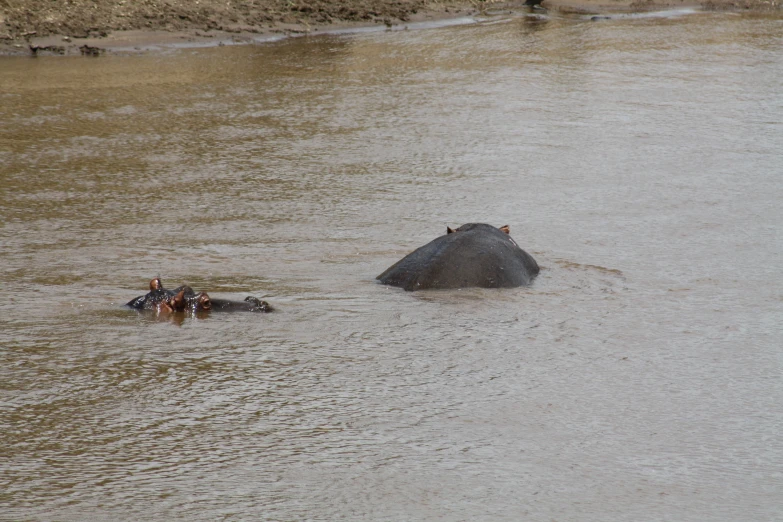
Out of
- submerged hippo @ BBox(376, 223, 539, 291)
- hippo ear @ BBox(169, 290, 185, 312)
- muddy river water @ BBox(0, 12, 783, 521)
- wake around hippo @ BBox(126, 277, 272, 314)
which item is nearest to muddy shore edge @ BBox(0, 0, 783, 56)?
muddy river water @ BBox(0, 12, 783, 521)

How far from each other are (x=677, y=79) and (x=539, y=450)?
384 inches

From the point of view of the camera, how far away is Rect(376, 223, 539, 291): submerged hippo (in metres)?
5.72

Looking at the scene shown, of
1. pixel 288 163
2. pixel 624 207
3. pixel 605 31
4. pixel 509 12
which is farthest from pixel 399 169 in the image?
pixel 509 12

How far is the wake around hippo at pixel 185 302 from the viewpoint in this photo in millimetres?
5105

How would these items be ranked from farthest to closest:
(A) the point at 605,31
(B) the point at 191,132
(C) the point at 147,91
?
(A) the point at 605,31 → (C) the point at 147,91 → (B) the point at 191,132

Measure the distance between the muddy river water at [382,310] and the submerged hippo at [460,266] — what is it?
0.36 ft

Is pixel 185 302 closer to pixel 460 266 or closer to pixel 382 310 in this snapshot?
pixel 382 310

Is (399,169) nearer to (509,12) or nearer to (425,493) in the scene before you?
(425,493)

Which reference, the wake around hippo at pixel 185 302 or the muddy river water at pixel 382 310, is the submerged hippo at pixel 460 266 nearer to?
the muddy river water at pixel 382 310

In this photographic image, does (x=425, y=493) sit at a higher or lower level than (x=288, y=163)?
lower

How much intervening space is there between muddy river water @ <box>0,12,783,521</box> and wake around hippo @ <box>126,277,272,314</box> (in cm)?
7

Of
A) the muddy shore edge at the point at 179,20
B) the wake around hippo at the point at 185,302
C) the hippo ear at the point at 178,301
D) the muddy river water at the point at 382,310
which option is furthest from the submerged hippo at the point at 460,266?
the muddy shore edge at the point at 179,20

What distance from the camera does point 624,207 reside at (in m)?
7.48

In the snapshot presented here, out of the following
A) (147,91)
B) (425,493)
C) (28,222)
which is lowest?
(425,493)
